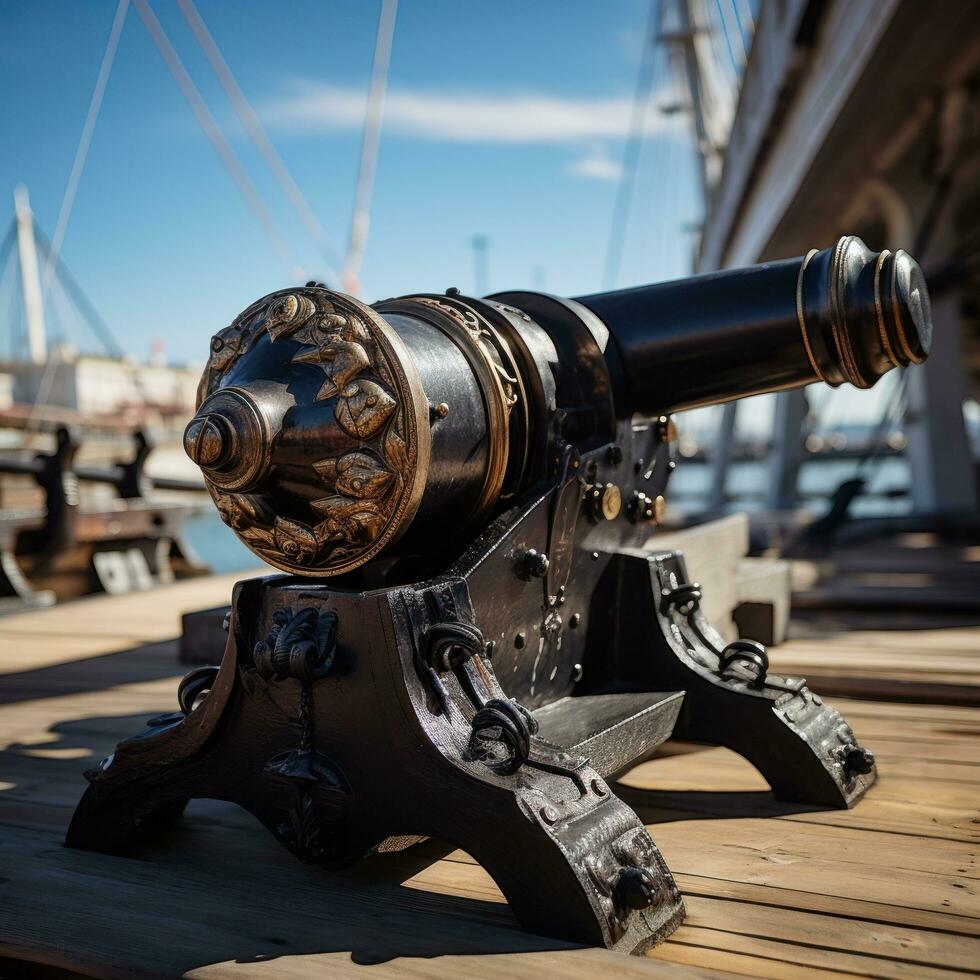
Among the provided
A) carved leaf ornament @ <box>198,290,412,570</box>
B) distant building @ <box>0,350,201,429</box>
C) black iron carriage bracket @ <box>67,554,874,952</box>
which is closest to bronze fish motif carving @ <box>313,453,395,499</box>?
carved leaf ornament @ <box>198,290,412,570</box>

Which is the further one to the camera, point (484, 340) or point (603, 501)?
point (603, 501)

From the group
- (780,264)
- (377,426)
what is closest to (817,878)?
(377,426)

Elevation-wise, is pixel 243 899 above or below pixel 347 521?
below

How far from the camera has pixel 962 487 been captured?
21.8 feet

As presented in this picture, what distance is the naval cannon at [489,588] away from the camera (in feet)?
4.85

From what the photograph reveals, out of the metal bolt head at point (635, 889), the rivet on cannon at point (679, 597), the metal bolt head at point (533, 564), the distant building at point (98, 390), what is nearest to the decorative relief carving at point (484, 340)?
the metal bolt head at point (533, 564)

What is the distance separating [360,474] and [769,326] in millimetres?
777

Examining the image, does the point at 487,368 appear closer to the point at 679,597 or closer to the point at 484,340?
the point at 484,340

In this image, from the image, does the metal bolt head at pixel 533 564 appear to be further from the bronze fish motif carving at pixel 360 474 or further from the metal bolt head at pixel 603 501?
the bronze fish motif carving at pixel 360 474

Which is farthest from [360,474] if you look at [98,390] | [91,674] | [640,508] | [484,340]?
[98,390]

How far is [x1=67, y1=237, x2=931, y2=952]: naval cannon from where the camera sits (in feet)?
4.85

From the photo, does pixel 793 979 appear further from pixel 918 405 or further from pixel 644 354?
pixel 918 405

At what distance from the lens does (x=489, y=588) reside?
66.8 inches

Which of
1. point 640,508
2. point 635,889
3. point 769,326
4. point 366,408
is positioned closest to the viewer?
point 635,889
